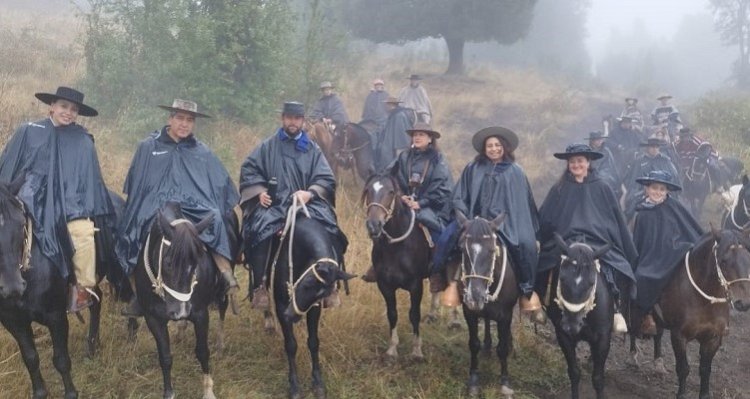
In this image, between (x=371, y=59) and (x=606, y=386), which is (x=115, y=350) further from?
(x=371, y=59)

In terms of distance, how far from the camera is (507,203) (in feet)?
18.5

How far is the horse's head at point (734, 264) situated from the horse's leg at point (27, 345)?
620 centimetres

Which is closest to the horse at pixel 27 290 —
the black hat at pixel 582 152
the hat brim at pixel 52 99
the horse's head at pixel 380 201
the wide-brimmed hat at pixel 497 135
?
the hat brim at pixel 52 99

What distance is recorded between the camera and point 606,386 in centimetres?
600

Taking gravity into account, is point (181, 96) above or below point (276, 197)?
above

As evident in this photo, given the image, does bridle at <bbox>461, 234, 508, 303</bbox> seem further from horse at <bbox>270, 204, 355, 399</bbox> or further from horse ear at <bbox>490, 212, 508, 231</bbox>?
horse at <bbox>270, 204, 355, 399</bbox>

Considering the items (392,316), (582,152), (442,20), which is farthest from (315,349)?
(442,20)

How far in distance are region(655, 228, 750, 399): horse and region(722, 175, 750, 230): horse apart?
148 inches

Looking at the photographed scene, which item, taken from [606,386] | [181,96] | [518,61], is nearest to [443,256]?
[606,386]

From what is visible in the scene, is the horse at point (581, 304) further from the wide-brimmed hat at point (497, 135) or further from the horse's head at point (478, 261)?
the wide-brimmed hat at point (497, 135)

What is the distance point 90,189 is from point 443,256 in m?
3.65

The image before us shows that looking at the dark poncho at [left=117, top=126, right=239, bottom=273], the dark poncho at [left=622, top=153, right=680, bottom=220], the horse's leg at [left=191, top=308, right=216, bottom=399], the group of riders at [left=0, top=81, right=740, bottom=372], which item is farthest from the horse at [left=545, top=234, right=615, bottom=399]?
the dark poncho at [left=622, top=153, right=680, bottom=220]

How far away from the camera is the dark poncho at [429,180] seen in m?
6.40

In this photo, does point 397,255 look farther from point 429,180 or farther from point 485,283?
point 485,283
